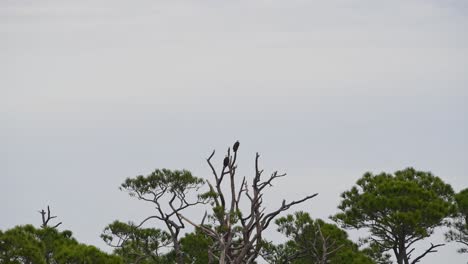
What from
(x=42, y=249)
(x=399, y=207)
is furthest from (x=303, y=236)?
(x=42, y=249)

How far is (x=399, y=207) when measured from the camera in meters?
35.9

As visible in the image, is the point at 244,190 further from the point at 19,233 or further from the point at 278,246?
the point at 278,246

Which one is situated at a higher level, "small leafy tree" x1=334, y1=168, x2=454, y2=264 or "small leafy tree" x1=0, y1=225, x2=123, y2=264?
"small leafy tree" x1=334, y1=168, x2=454, y2=264

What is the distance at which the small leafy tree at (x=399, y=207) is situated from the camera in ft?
117

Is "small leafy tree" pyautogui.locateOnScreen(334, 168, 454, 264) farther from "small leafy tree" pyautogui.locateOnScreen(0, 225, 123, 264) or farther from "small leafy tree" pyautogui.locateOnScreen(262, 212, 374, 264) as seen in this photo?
"small leafy tree" pyautogui.locateOnScreen(0, 225, 123, 264)

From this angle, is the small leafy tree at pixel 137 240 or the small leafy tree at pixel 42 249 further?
the small leafy tree at pixel 137 240

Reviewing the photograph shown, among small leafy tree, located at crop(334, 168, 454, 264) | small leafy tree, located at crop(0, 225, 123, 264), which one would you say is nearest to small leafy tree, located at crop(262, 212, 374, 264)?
small leafy tree, located at crop(334, 168, 454, 264)

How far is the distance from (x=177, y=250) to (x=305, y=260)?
235 inches

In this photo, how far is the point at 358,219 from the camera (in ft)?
123

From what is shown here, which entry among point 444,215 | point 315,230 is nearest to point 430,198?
point 444,215

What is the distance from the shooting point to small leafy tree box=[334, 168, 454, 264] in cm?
3575

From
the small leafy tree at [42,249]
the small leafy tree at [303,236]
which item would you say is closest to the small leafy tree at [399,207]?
the small leafy tree at [303,236]

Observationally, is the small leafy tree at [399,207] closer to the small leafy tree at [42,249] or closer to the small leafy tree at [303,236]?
the small leafy tree at [303,236]

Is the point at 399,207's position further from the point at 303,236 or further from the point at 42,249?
the point at 42,249
